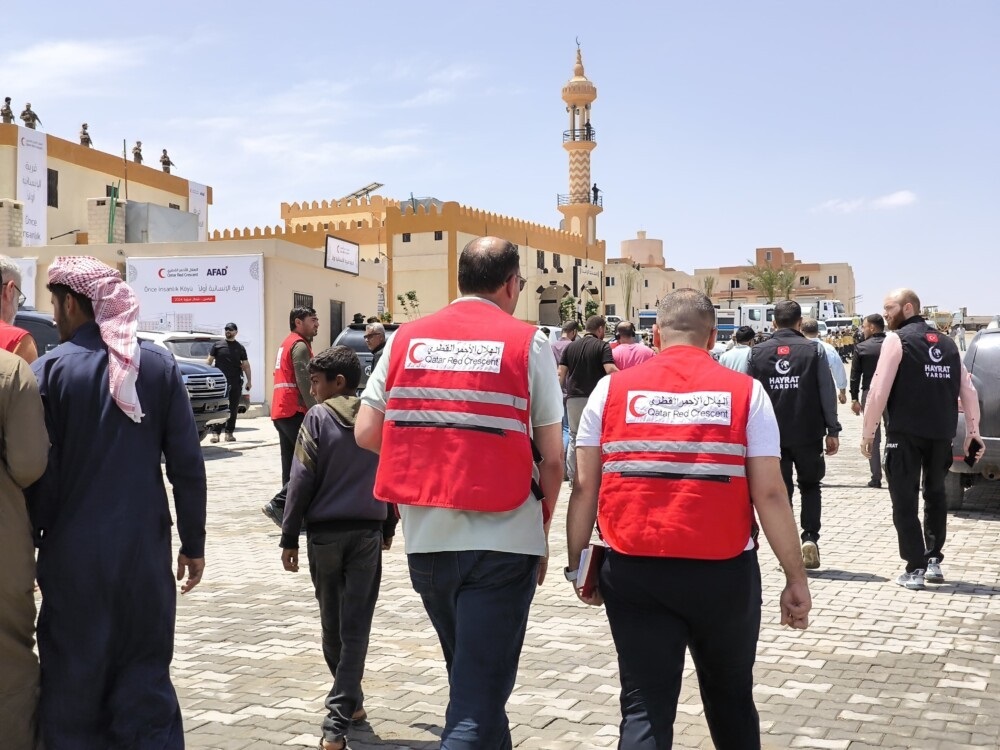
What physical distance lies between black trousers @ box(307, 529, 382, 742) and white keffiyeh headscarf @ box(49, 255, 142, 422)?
1346mm

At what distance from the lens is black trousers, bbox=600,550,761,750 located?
3.18 meters

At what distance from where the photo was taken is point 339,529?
14.9 ft

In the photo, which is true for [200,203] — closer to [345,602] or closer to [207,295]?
[207,295]

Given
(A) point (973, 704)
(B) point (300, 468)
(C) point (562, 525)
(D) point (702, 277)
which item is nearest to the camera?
(B) point (300, 468)

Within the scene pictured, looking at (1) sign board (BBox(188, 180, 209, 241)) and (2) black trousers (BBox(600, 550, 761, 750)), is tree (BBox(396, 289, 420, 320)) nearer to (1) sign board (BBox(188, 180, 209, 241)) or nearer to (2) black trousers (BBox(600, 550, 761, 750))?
(1) sign board (BBox(188, 180, 209, 241))

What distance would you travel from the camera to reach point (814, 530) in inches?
320

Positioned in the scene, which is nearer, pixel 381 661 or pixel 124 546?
pixel 124 546

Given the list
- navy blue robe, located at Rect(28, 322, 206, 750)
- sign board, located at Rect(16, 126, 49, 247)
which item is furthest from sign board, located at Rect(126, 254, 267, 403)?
navy blue robe, located at Rect(28, 322, 206, 750)

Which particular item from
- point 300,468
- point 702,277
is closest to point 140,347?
point 300,468

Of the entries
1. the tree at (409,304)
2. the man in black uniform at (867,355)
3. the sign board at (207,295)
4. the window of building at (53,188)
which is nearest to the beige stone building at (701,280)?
the tree at (409,304)

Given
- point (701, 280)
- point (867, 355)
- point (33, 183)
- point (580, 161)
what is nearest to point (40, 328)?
point (867, 355)

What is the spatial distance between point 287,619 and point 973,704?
12.4 feet

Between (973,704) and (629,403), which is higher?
(629,403)

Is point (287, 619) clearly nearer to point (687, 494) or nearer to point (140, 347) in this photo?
point (140, 347)
